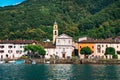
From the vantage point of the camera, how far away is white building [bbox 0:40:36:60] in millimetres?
130000

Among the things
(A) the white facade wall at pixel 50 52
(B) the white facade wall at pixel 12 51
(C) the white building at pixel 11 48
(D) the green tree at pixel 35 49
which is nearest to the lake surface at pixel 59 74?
(D) the green tree at pixel 35 49

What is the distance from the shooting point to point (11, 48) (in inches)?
5138

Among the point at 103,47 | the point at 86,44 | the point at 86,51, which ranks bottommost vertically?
the point at 86,51

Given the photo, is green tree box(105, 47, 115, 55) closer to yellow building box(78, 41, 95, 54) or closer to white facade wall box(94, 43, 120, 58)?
white facade wall box(94, 43, 120, 58)

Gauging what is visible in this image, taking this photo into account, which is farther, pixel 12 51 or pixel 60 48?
pixel 12 51

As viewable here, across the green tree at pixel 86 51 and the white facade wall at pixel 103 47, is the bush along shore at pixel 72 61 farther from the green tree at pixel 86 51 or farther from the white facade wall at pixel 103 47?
the white facade wall at pixel 103 47

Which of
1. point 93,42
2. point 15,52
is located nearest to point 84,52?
point 93,42

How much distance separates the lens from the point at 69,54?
129 metres

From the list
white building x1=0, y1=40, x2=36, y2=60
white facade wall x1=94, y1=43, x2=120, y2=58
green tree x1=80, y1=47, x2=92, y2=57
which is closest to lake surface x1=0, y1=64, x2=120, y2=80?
green tree x1=80, y1=47, x2=92, y2=57

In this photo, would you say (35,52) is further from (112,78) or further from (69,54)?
(112,78)

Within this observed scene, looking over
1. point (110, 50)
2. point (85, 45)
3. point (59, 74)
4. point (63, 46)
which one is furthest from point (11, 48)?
point (59, 74)

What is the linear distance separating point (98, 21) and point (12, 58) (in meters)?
70.0

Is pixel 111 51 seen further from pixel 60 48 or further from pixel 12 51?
pixel 12 51

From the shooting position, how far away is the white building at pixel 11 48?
130000mm
